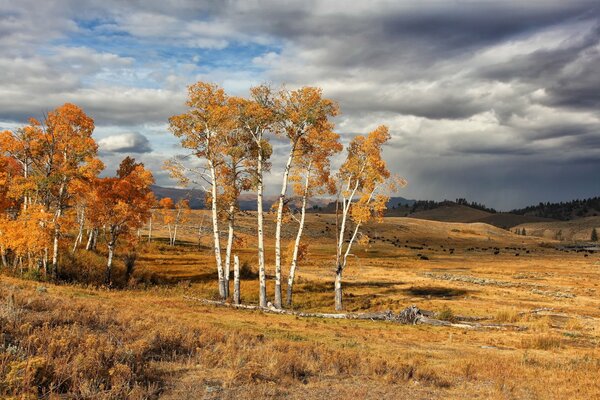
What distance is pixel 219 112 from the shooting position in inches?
1307

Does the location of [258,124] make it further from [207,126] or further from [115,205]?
[115,205]

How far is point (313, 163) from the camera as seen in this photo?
3634cm

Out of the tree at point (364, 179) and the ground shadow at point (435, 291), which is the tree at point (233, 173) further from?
A: the ground shadow at point (435, 291)

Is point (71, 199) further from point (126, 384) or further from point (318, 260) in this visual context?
point (318, 260)

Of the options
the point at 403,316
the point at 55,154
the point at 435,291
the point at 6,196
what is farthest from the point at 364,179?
the point at 6,196

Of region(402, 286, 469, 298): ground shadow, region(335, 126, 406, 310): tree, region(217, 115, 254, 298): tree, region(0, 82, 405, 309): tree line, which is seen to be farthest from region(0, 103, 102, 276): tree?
region(402, 286, 469, 298): ground shadow

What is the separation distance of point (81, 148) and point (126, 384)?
33.6m

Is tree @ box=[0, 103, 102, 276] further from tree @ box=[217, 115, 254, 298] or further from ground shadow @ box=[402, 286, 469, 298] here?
ground shadow @ box=[402, 286, 469, 298]

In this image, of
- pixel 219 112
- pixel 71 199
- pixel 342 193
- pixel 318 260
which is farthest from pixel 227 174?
pixel 318 260

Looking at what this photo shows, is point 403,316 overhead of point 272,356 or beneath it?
beneath

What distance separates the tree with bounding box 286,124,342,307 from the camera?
3472cm

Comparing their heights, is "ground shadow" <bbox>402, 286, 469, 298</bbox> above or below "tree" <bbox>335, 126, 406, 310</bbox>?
below

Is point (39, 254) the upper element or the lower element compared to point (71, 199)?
lower

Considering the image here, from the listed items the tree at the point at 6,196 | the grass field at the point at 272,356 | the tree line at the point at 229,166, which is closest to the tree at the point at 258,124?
the tree line at the point at 229,166
